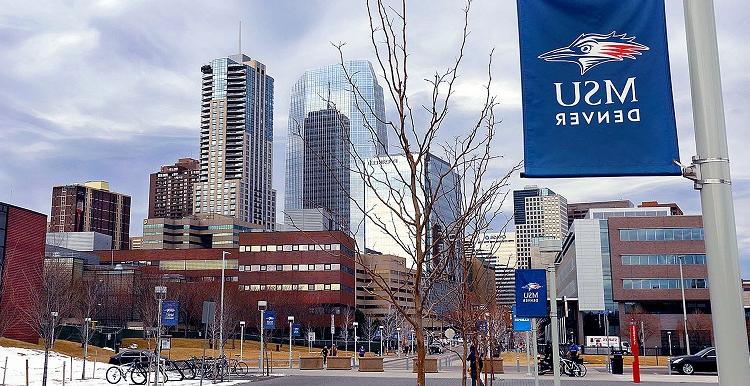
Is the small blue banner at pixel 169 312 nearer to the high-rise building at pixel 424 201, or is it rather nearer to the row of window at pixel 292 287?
the high-rise building at pixel 424 201

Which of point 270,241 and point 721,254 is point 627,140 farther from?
point 270,241

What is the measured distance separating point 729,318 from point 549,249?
1192 centimetres

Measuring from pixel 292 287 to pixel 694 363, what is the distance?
8453cm

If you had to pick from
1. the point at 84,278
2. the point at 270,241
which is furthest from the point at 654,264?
the point at 84,278

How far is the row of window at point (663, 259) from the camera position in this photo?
310 ft

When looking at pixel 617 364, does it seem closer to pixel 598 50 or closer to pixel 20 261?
pixel 598 50

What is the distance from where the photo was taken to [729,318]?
12.5 ft

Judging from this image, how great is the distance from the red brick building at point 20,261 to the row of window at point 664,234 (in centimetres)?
6899

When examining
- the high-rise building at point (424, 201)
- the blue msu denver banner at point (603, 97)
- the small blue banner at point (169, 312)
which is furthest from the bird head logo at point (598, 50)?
the small blue banner at point (169, 312)

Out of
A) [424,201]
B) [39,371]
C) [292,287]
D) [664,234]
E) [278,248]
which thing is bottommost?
[39,371]

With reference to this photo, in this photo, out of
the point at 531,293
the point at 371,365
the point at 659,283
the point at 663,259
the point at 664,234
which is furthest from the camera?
the point at 664,234

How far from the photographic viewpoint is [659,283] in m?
95.1

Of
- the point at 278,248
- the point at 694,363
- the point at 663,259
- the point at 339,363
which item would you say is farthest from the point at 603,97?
the point at 278,248

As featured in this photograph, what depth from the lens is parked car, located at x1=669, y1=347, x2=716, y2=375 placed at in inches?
1787
